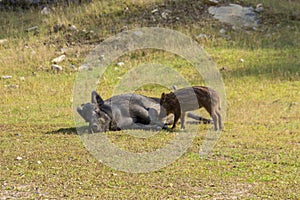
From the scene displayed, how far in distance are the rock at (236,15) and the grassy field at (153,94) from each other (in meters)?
0.32

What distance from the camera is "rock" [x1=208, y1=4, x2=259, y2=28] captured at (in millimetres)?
20016

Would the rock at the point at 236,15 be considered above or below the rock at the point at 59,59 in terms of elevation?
above

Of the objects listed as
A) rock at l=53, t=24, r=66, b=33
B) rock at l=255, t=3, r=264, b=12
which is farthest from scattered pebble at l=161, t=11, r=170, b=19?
rock at l=53, t=24, r=66, b=33

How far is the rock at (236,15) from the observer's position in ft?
65.7

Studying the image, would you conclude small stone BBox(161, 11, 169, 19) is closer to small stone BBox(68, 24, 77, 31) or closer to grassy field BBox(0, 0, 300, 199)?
grassy field BBox(0, 0, 300, 199)

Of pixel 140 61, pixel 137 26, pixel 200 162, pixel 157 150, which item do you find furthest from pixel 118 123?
pixel 137 26

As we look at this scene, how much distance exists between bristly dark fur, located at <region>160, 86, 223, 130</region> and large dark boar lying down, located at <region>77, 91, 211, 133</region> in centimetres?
30

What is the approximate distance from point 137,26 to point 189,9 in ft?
6.89

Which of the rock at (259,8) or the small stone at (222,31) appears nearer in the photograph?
the small stone at (222,31)

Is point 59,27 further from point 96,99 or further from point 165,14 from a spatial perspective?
point 96,99

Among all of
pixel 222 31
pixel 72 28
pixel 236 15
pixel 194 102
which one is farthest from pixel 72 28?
pixel 194 102

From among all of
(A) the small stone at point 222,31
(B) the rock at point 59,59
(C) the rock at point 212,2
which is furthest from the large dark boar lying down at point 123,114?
(C) the rock at point 212,2

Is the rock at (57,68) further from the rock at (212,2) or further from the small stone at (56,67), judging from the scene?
the rock at (212,2)

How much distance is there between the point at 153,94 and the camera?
14875 millimetres
